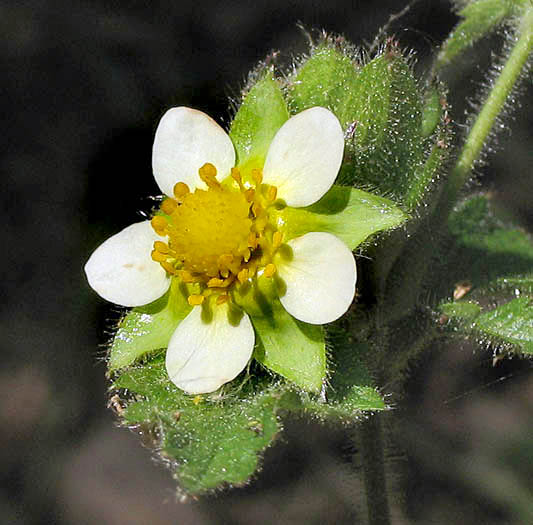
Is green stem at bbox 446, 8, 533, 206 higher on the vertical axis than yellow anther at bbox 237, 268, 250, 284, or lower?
higher

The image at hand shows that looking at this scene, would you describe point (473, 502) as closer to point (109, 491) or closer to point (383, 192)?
point (109, 491)

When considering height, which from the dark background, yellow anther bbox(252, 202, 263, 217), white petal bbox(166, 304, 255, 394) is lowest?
the dark background

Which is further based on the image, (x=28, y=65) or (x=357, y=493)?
(x=28, y=65)

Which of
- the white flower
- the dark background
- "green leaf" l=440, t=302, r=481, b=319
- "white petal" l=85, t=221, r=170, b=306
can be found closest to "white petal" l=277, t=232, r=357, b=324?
the white flower

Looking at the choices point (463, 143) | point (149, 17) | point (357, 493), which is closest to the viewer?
point (463, 143)

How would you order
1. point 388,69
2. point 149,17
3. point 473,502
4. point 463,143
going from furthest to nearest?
1. point 149,17
2. point 473,502
3. point 463,143
4. point 388,69

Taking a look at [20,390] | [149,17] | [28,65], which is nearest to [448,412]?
[20,390]

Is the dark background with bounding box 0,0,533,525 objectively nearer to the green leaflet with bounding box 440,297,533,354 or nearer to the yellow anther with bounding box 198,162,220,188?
the green leaflet with bounding box 440,297,533,354

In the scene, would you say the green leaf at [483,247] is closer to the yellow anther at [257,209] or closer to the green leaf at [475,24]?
the green leaf at [475,24]
